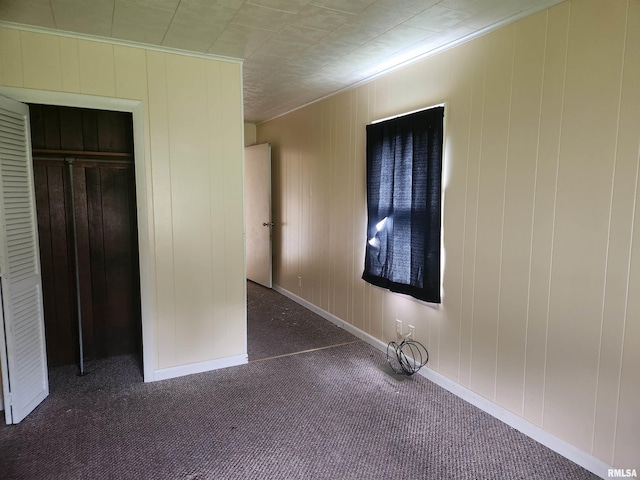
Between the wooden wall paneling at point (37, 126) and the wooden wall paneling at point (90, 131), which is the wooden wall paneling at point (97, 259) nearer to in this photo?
the wooden wall paneling at point (90, 131)

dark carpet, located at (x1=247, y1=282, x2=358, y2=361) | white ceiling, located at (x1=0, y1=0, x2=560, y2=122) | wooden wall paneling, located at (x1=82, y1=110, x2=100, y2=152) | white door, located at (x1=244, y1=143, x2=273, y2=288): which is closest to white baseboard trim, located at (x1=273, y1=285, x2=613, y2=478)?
dark carpet, located at (x1=247, y1=282, x2=358, y2=361)

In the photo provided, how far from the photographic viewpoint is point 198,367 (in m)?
3.16

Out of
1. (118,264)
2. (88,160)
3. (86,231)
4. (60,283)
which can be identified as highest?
(88,160)

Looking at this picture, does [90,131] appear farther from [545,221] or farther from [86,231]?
[545,221]

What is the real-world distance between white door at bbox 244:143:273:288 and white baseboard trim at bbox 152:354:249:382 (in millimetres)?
2441

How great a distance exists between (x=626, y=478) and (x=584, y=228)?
1.18 m

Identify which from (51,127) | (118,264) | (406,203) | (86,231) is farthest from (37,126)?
(406,203)

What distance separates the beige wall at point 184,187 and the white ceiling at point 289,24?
0.18 m

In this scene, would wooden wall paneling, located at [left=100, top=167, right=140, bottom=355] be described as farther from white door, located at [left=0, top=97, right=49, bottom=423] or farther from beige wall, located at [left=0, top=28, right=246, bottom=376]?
white door, located at [left=0, top=97, right=49, bottom=423]

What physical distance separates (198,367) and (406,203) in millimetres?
2052

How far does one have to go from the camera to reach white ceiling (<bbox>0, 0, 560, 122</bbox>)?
217 cm

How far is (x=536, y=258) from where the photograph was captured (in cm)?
225

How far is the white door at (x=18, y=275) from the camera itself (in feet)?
7.68

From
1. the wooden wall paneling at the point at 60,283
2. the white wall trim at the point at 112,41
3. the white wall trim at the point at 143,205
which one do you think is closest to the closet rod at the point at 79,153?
the wooden wall paneling at the point at 60,283
